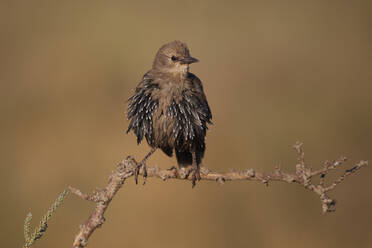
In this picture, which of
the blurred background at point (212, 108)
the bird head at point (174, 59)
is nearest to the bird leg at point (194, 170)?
the bird head at point (174, 59)

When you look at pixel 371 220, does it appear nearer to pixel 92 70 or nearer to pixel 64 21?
pixel 92 70

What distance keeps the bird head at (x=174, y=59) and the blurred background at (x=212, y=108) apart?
11.2 ft

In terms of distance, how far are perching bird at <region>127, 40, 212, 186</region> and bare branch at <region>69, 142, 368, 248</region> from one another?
2.30ft

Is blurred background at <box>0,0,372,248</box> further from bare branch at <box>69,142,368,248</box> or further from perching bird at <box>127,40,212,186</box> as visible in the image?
bare branch at <box>69,142,368,248</box>

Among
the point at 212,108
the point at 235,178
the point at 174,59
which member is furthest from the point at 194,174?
the point at 212,108

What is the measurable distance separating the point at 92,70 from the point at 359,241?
6.18m

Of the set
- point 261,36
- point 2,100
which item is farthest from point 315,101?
point 2,100

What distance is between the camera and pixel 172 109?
17.3 ft

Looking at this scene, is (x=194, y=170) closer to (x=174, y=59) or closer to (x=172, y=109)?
(x=172, y=109)

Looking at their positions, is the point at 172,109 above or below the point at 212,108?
below

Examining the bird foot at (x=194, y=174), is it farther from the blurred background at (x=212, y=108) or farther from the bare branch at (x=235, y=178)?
the blurred background at (x=212, y=108)

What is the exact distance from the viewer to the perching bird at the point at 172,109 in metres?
5.29

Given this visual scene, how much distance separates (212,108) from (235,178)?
5983mm

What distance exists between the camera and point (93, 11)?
12836mm
